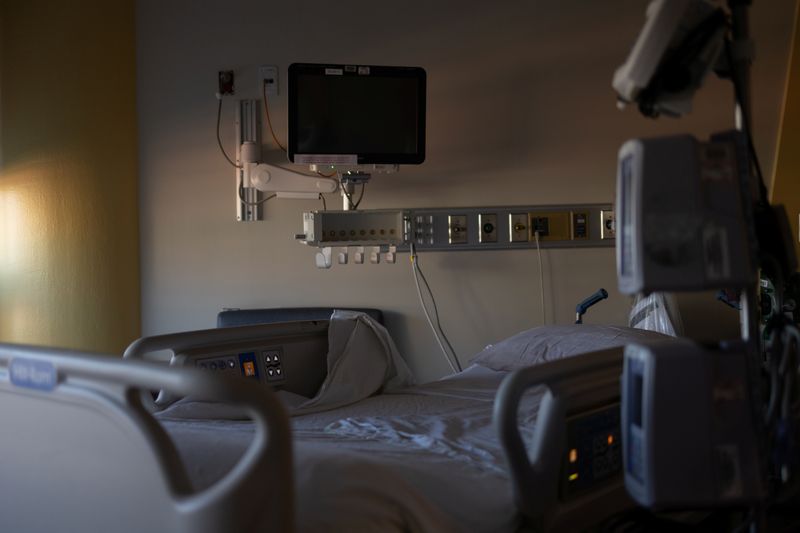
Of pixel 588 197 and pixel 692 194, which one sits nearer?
pixel 692 194

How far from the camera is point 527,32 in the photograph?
12.7 ft

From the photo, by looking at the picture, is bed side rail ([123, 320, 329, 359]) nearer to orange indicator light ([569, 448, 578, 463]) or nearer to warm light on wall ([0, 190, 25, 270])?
orange indicator light ([569, 448, 578, 463])

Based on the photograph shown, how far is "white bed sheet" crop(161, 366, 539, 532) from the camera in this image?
153 cm

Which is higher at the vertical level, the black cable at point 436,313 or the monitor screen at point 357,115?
the monitor screen at point 357,115

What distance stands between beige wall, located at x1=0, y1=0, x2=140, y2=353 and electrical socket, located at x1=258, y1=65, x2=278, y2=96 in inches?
27.0

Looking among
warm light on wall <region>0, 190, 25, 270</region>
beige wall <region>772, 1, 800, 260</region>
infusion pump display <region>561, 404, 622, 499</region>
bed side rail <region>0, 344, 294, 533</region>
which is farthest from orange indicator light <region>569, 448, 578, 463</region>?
warm light on wall <region>0, 190, 25, 270</region>

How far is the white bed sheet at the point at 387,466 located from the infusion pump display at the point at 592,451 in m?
0.17

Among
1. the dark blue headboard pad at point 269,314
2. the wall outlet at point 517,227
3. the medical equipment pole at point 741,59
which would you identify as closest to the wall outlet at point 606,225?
the wall outlet at point 517,227

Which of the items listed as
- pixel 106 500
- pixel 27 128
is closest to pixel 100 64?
pixel 27 128

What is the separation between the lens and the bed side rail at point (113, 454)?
1312mm

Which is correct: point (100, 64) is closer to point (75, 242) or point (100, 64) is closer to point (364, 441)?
point (75, 242)

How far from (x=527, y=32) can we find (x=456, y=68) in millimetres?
372

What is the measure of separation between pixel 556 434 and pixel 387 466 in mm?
400

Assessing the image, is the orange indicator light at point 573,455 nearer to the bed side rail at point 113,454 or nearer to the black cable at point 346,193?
the bed side rail at point 113,454
